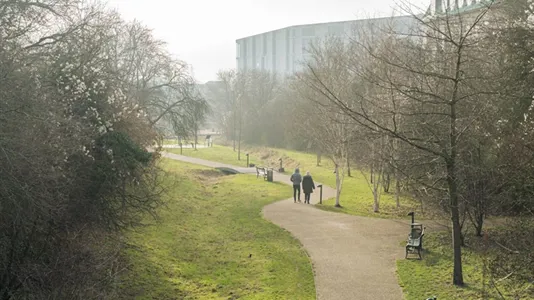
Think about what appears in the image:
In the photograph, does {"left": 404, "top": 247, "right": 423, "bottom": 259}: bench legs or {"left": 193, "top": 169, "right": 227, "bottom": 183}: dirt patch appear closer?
{"left": 404, "top": 247, "right": 423, "bottom": 259}: bench legs

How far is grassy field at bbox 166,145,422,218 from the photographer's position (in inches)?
721

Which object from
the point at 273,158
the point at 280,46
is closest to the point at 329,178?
the point at 273,158

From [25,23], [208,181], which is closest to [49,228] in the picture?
[25,23]

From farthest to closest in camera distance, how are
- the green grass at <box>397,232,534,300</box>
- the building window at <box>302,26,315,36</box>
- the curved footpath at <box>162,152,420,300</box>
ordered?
the building window at <box>302,26,315,36</box> → the curved footpath at <box>162,152,420,300</box> → the green grass at <box>397,232,534,300</box>

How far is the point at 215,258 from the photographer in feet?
38.8

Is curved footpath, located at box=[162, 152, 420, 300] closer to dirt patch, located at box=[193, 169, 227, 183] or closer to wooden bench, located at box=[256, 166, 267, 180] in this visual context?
Result: wooden bench, located at box=[256, 166, 267, 180]

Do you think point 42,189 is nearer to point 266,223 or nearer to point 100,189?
point 100,189

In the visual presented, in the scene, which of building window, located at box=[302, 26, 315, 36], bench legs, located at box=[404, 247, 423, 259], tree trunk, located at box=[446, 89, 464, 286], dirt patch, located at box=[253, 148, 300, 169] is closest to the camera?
tree trunk, located at box=[446, 89, 464, 286]

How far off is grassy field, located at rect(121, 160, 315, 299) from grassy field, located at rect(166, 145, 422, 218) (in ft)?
13.8

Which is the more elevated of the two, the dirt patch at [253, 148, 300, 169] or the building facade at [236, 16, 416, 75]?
the building facade at [236, 16, 416, 75]

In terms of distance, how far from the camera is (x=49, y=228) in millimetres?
7539

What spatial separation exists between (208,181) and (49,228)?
68.2 ft

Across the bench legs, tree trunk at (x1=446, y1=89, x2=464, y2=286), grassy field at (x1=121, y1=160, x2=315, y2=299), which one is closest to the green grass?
the bench legs

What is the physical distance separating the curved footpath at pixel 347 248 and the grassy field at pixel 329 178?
6.31ft
